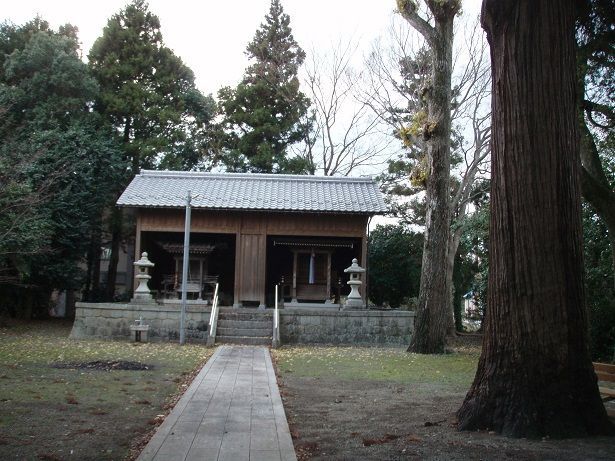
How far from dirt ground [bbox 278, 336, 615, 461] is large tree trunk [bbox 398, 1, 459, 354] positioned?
17.6 ft

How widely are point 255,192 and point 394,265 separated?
25.3ft

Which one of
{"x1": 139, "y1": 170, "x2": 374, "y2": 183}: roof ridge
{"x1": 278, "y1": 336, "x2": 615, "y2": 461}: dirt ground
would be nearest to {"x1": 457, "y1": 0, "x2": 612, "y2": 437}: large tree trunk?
{"x1": 278, "y1": 336, "x2": 615, "y2": 461}: dirt ground

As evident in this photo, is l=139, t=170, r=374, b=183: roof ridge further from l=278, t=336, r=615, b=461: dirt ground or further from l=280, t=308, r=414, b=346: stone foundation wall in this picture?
l=278, t=336, r=615, b=461: dirt ground

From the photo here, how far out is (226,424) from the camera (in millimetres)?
5965

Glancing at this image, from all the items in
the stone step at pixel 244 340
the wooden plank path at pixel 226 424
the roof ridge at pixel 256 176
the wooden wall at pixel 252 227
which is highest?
the roof ridge at pixel 256 176

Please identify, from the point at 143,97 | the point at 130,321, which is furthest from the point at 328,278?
the point at 143,97

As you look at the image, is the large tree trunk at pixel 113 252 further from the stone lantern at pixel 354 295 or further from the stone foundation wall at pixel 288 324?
A: the stone lantern at pixel 354 295

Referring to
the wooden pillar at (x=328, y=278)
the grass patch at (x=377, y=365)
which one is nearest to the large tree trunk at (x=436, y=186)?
the grass patch at (x=377, y=365)

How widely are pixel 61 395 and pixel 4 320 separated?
1362 cm

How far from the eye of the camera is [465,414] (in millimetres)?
5734

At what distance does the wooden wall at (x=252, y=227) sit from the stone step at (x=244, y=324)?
2924 mm

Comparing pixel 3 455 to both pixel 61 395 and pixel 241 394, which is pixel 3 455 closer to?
pixel 61 395

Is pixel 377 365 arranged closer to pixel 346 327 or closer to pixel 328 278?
pixel 346 327

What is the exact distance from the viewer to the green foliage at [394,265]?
2548 centimetres
